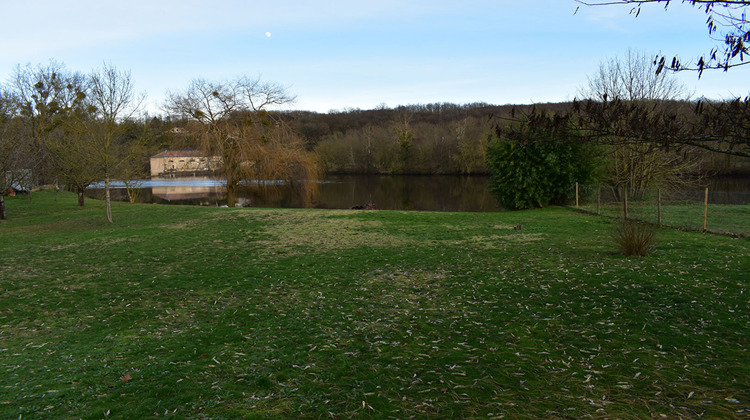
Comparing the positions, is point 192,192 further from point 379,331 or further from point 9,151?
point 379,331

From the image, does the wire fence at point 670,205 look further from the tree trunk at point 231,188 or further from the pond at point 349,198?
the tree trunk at point 231,188

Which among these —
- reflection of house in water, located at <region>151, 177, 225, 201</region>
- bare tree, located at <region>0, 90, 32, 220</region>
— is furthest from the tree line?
reflection of house in water, located at <region>151, 177, 225, 201</region>

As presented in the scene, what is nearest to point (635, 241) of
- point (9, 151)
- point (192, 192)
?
point (9, 151)

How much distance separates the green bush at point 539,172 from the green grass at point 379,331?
12711 millimetres

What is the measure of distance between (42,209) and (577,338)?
2784cm

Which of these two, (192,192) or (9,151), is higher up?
(9,151)

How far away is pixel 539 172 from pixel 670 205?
701 centimetres

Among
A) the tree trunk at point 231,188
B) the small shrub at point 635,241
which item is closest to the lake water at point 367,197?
the tree trunk at point 231,188

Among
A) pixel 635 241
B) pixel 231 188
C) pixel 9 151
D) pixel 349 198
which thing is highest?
pixel 9 151

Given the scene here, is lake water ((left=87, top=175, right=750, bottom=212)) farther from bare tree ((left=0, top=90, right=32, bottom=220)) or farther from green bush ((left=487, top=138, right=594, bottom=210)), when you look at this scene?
bare tree ((left=0, top=90, right=32, bottom=220))

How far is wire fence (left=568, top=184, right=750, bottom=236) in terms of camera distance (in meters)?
18.2

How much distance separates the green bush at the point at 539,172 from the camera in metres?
24.4

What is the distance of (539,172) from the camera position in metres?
24.9

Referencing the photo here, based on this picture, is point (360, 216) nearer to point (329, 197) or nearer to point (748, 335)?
point (748, 335)
